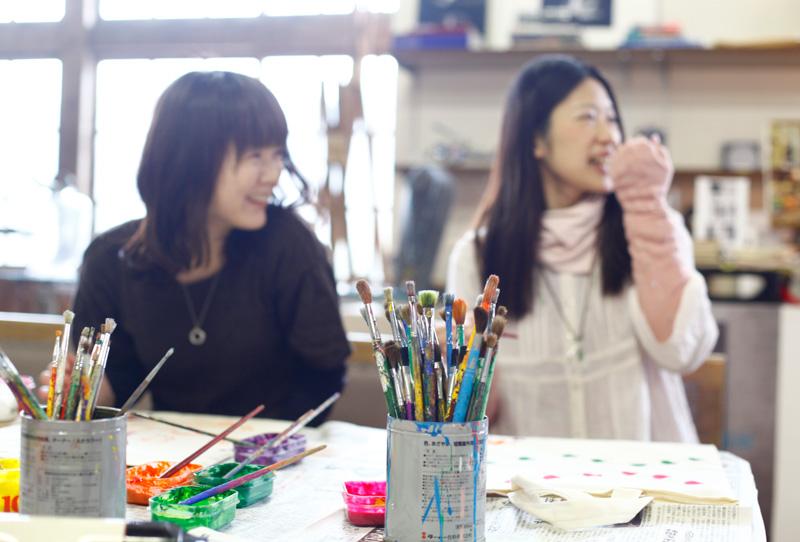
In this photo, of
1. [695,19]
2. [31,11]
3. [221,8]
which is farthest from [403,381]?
[31,11]

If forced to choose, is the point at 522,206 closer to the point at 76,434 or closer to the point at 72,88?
the point at 76,434

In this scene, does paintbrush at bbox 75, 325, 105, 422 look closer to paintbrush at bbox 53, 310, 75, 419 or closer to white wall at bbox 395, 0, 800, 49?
paintbrush at bbox 53, 310, 75, 419

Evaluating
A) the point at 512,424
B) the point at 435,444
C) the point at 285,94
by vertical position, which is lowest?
the point at 512,424

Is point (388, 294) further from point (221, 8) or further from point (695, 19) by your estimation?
point (221, 8)

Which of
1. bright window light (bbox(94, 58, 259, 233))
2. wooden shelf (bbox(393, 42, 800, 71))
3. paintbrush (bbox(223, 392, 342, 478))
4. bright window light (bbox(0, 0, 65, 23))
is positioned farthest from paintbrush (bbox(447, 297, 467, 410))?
bright window light (bbox(0, 0, 65, 23))

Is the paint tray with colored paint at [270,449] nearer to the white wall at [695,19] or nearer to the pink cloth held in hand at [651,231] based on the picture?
the pink cloth held in hand at [651,231]

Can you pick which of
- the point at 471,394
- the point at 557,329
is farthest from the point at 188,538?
the point at 557,329

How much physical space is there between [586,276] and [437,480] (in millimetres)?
1189

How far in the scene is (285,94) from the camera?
4914mm

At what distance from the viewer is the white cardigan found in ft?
6.29

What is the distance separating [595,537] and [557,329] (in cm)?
103

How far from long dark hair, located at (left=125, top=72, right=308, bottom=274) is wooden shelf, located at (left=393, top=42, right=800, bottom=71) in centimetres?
258

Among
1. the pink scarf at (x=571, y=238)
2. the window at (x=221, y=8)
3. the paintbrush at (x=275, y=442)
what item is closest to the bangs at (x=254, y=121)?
the pink scarf at (x=571, y=238)

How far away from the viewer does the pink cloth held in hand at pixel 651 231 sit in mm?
1840
